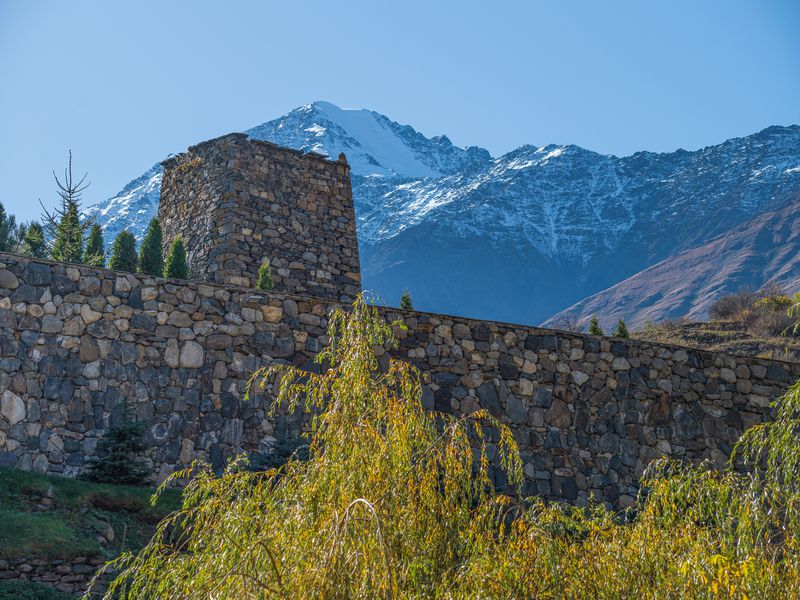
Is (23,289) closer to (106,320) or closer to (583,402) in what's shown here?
(106,320)

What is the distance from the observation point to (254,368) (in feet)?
47.2

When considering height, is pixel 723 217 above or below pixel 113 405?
above

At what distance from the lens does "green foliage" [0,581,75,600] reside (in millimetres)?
9492

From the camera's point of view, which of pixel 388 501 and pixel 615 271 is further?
pixel 615 271

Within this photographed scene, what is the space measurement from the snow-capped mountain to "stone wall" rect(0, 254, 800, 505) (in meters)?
76.4

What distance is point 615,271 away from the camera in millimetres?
103375

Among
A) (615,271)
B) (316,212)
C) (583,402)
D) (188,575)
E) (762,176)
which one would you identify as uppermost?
(762,176)

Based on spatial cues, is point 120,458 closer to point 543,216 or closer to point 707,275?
point 707,275

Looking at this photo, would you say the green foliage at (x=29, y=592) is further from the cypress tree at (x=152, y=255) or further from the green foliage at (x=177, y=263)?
the cypress tree at (x=152, y=255)

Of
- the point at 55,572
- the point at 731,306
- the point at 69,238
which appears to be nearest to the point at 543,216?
the point at 731,306

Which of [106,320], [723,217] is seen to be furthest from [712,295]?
[106,320]

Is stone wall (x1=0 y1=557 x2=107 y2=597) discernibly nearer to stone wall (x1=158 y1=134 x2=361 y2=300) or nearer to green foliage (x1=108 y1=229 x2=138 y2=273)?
stone wall (x1=158 y1=134 x2=361 y2=300)

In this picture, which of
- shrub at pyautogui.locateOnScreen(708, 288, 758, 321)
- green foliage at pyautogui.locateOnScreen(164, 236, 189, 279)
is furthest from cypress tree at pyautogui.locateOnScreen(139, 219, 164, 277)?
shrub at pyautogui.locateOnScreen(708, 288, 758, 321)

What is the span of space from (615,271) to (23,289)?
308ft
